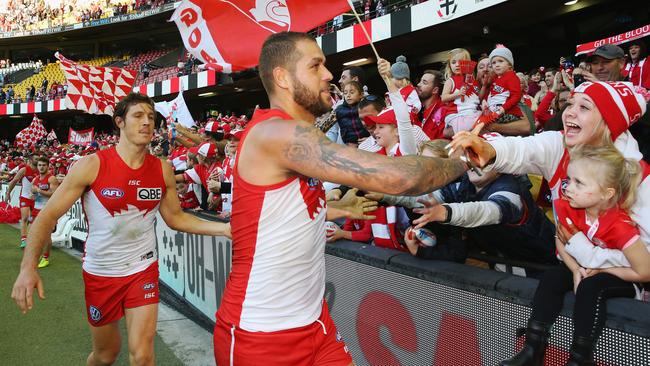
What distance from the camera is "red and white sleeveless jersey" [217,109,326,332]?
6.46ft

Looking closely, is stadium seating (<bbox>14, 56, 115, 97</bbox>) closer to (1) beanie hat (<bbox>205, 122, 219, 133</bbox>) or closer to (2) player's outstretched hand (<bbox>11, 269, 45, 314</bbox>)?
(1) beanie hat (<bbox>205, 122, 219, 133</bbox>)

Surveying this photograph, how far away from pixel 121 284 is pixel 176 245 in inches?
104

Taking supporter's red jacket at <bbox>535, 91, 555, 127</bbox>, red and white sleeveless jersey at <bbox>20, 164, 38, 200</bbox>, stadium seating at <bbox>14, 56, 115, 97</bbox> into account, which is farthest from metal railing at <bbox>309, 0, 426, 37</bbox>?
stadium seating at <bbox>14, 56, 115, 97</bbox>

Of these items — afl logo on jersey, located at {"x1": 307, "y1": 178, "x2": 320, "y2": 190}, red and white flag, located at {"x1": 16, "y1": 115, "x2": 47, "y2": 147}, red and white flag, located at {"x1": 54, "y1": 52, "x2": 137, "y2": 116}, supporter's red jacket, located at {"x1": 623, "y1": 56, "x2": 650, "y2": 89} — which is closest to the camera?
afl logo on jersey, located at {"x1": 307, "y1": 178, "x2": 320, "y2": 190}

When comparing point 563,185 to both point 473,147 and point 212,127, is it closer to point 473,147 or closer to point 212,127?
point 473,147

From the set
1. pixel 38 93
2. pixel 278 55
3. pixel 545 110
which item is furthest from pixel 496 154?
pixel 38 93

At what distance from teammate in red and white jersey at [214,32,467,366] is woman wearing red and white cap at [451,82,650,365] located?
0.38 m

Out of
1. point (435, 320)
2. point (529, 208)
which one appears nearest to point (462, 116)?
point (529, 208)

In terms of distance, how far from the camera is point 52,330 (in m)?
5.25

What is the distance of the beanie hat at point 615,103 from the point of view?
2268mm

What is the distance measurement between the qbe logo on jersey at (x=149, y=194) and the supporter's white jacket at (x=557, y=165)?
8.16ft

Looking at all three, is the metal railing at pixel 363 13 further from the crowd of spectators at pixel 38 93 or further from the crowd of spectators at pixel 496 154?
the crowd of spectators at pixel 38 93

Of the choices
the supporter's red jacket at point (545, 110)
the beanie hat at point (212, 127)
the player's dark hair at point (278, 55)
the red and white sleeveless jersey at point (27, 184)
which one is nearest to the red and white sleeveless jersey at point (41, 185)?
the red and white sleeveless jersey at point (27, 184)

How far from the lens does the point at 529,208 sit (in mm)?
2717
